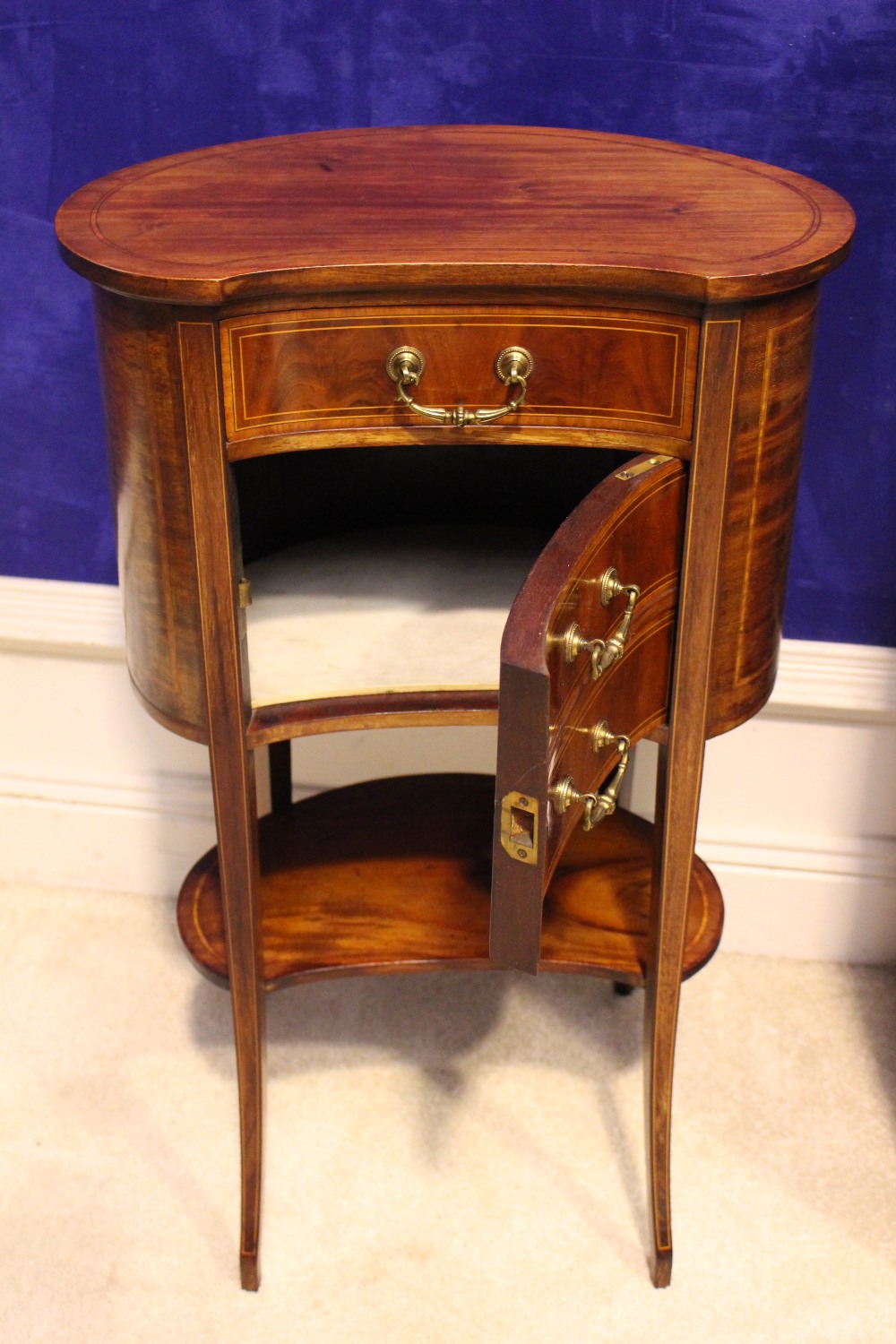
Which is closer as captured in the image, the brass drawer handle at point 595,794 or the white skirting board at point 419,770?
the brass drawer handle at point 595,794

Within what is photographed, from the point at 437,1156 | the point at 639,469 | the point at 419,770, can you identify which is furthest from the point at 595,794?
the point at 419,770

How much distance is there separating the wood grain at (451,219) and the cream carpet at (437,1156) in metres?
0.86

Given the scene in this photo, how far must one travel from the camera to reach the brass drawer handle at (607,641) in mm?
823

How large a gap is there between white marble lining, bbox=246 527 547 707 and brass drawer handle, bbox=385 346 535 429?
0.22 m

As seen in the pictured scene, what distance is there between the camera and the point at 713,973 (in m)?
1.63

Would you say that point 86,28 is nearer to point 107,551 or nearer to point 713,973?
point 107,551

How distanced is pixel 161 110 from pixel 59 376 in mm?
287

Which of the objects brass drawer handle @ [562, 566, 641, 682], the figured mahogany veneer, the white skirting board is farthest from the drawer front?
the white skirting board

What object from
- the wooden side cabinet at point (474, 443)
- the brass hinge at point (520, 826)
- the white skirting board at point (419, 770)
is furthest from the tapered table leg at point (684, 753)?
the white skirting board at point (419, 770)

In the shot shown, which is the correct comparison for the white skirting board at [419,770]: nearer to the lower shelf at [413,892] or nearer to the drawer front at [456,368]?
the lower shelf at [413,892]

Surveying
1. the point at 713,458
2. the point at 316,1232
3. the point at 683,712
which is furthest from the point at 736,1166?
the point at 713,458

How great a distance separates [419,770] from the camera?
1665 mm

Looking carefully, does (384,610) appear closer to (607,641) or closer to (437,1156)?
(607,641)

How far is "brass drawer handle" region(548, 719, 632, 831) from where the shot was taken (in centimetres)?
83
